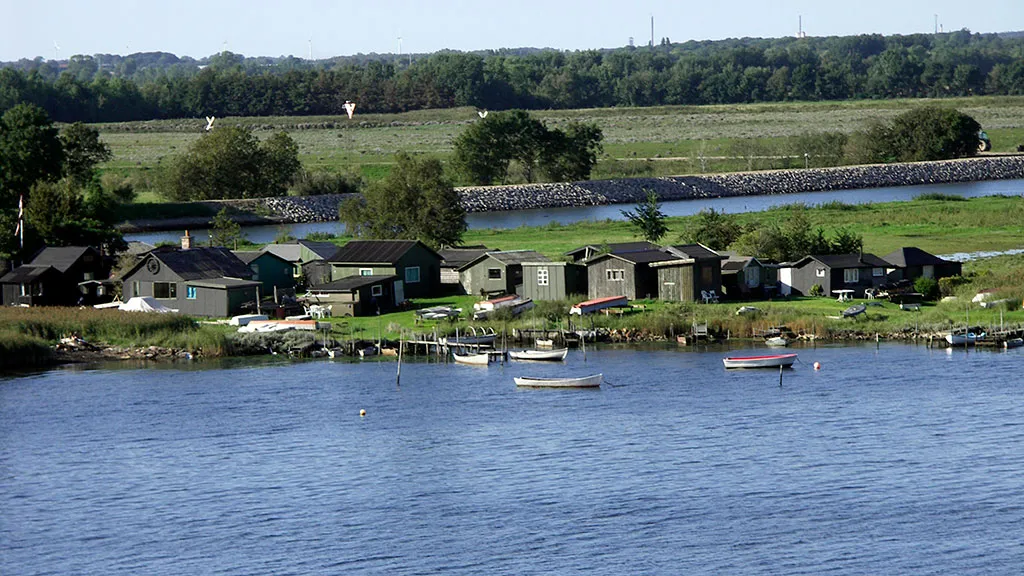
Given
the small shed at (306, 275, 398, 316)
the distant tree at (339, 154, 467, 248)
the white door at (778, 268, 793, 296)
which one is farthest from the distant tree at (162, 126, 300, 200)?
the white door at (778, 268, 793, 296)

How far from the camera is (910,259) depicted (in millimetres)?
65188

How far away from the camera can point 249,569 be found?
34.3m

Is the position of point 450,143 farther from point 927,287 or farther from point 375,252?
point 927,287

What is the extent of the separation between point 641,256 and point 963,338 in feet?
49.3

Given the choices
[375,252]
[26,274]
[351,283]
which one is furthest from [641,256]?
[26,274]

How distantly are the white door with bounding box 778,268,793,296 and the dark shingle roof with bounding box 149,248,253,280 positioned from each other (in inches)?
950

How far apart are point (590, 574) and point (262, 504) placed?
10190 millimetres

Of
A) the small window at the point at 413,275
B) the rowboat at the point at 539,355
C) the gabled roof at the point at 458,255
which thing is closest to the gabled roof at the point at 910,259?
the rowboat at the point at 539,355

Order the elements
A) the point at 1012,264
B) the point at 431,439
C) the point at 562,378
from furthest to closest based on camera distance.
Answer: the point at 1012,264 < the point at 562,378 < the point at 431,439

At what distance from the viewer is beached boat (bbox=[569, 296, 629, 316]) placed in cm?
6256

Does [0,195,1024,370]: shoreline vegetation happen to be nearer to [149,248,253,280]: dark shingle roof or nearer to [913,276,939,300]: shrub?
[913,276,939,300]: shrub

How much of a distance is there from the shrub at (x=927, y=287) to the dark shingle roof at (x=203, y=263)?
29.8 meters

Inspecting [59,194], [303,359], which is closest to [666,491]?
[303,359]

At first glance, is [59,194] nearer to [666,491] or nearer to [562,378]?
[562,378]
